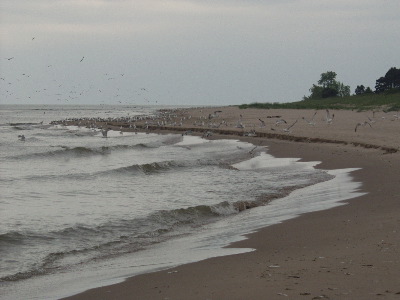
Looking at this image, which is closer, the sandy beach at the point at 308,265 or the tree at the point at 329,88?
the sandy beach at the point at 308,265

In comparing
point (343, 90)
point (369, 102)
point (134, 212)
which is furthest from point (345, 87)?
point (134, 212)

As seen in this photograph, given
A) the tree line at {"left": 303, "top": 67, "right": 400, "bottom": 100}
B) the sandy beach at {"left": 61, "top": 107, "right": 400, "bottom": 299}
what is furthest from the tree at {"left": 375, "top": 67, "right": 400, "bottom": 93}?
the sandy beach at {"left": 61, "top": 107, "right": 400, "bottom": 299}

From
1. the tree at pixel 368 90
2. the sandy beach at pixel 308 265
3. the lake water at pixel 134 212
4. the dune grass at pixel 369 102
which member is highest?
the tree at pixel 368 90

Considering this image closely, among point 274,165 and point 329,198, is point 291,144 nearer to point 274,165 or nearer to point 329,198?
point 274,165

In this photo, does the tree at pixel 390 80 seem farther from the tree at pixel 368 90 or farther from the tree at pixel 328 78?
the tree at pixel 328 78

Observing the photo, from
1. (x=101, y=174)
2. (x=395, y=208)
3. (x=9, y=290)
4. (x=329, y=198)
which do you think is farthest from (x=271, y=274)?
(x=101, y=174)

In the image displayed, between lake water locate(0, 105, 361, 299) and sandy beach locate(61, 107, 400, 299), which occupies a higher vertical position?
sandy beach locate(61, 107, 400, 299)

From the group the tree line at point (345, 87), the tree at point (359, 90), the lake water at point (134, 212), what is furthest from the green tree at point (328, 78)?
the lake water at point (134, 212)

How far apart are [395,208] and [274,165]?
12.8m

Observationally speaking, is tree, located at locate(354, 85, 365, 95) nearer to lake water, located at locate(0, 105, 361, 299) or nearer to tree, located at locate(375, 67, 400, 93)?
tree, located at locate(375, 67, 400, 93)

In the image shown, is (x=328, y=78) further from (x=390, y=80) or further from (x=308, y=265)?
(x=308, y=265)

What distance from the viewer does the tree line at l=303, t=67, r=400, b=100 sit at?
75062mm

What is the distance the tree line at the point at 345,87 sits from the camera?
7506 centimetres

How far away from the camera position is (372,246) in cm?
753
